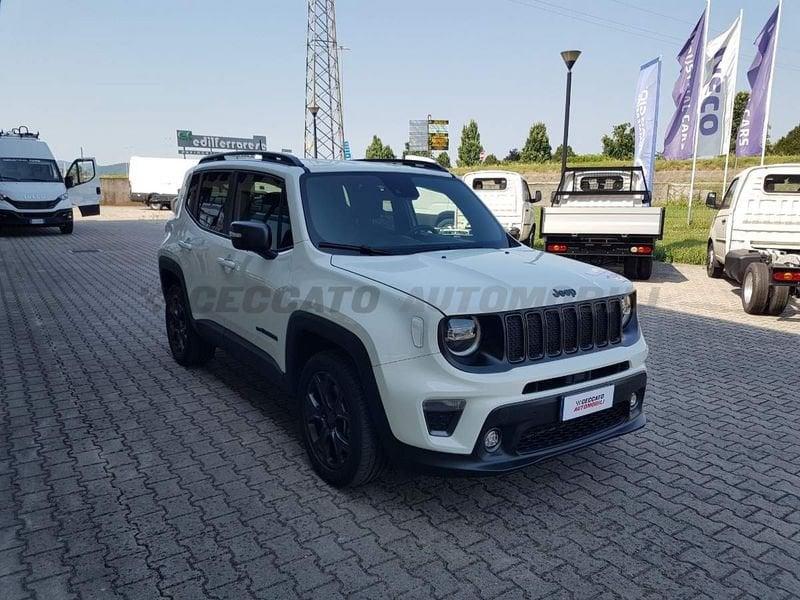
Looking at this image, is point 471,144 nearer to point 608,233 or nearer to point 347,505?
point 608,233

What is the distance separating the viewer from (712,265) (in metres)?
11.8

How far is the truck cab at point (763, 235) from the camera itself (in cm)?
827

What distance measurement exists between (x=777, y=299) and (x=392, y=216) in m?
6.72

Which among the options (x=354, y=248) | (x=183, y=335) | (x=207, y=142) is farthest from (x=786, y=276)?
(x=207, y=142)

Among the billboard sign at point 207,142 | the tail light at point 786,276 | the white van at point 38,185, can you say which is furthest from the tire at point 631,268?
the billboard sign at point 207,142

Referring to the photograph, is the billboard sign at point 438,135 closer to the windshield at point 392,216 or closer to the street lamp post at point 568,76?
the street lamp post at point 568,76

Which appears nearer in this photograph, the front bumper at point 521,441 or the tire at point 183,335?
the front bumper at point 521,441

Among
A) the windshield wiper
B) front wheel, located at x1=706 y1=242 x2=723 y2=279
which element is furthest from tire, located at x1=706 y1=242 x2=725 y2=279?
the windshield wiper

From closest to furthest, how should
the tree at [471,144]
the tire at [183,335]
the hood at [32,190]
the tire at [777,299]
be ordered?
1. the tire at [183,335]
2. the tire at [777,299]
3. the hood at [32,190]
4. the tree at [471,144]

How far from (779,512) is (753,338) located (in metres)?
4.54

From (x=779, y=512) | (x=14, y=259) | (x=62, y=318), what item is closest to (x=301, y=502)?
(x=779, y=512)

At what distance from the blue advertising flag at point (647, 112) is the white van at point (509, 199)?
5.57m

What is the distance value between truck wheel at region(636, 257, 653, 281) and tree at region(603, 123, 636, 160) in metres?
53.2

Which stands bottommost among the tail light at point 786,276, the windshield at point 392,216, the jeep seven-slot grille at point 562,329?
the tail light at point 786,276
